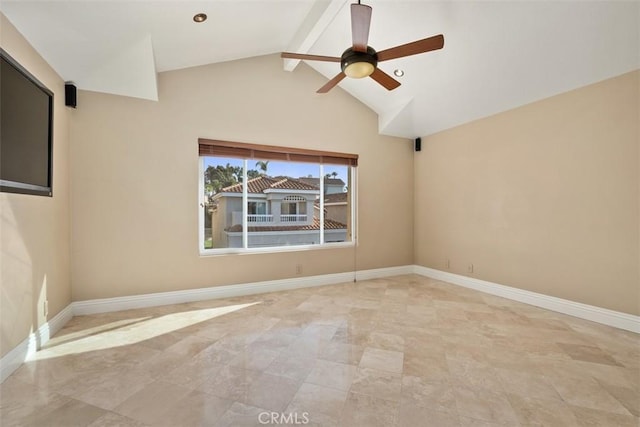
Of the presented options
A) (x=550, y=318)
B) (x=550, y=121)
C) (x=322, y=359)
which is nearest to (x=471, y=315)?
(x=550, y=318)

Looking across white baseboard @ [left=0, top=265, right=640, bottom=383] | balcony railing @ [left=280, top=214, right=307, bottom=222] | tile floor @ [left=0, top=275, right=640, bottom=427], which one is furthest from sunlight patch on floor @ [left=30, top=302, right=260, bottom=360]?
balcony railing @ [left=280, top=214, right=307, bottom=222]

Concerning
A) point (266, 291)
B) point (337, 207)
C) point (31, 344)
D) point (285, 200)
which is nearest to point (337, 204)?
point (337, 207)

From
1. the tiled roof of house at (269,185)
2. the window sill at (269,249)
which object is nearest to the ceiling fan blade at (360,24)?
the tiled roof of house at (269,185)

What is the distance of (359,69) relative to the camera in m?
2.46

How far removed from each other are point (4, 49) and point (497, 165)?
4930 mm

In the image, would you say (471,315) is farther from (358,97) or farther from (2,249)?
(2,249)

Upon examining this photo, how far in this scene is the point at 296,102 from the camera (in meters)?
4.23

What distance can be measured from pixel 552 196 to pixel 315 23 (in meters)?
3.23

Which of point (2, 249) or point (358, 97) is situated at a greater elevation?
point (358, 97)

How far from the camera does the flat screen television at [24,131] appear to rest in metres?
1.94

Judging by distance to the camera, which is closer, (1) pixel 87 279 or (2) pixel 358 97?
(1) pixel 87 279

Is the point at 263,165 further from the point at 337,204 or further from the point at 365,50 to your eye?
the point at 365,50

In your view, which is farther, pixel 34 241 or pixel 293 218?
pixel 293 218

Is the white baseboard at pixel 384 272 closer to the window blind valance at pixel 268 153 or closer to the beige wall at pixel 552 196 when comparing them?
the beige wall at pixel 552 196
